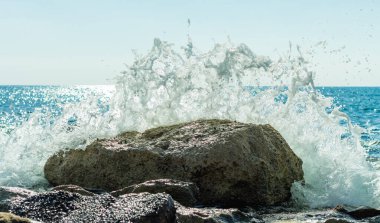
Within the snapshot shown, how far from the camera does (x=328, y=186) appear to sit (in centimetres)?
673

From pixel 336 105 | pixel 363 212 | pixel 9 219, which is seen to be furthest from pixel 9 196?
pixel 336 105

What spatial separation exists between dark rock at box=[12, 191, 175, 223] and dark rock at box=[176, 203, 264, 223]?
1.55 ft

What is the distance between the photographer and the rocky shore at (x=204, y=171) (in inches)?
201

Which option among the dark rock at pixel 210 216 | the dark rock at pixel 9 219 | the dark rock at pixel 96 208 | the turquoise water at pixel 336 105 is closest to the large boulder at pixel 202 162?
the dark rock at pixel 210 216

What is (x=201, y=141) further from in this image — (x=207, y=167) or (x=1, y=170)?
(x=1, y=170)

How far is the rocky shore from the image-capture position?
512 centimetres

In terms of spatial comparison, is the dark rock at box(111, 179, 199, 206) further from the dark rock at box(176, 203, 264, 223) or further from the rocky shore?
the dark rock at box(176, 203, 264, 223)

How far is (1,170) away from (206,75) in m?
2.94

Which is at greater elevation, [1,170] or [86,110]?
[86,110]

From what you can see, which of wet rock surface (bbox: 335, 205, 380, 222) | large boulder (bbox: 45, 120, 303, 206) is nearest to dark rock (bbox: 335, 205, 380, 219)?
wet rock surface (bbox: 335, 205, 380, 222)

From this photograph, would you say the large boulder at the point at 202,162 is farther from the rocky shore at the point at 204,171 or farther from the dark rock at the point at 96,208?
the dark rock at the point at 96,208

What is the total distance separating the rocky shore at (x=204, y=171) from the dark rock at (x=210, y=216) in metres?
0.01

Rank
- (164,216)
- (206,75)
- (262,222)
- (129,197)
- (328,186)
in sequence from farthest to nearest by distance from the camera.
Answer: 1. (206,75)
2. (328,186)
3. (262,222)
4. (129,197)
5. (164,216)

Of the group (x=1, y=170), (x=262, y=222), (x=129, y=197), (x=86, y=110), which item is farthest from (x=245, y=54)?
(x=129, y=197)
